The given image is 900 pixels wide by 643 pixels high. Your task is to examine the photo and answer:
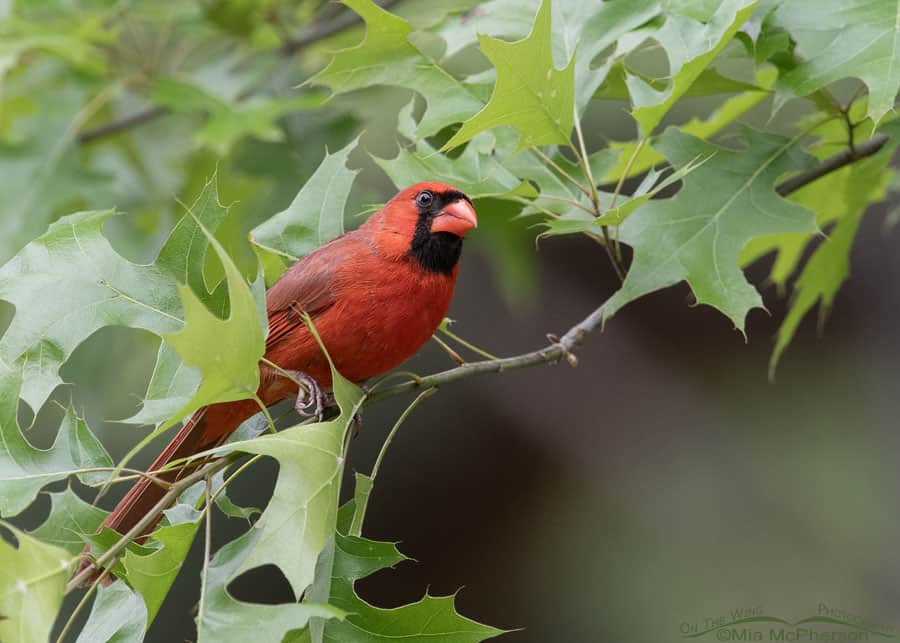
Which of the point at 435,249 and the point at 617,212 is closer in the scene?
the point at 617,212

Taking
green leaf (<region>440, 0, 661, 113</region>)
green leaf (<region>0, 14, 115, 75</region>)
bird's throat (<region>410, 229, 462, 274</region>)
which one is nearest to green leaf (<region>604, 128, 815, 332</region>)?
green leaf (<region>440, 0, 661, 113</region>)

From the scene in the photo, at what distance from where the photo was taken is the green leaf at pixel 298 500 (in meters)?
1.66

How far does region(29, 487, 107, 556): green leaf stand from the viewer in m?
2.13

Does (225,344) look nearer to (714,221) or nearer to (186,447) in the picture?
(186,447)

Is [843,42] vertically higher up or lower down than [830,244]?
higher up

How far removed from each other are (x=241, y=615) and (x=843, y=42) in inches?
59.6

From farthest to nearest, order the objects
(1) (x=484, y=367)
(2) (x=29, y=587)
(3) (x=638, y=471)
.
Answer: (3) (x=638, y=471) → (1) (x=484, y=367) → (2) (x=29, y=587)

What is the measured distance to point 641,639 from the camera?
5.68 metres

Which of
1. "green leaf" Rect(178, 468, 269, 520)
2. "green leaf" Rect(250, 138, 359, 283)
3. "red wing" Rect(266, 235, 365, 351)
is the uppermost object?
"green leaf" Rect(250, 138, 359, 283)

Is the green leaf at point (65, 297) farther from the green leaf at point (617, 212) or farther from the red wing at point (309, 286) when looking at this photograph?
the green leaf at point (617, 212)

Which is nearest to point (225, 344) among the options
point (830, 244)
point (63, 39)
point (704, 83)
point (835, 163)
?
point (704, 83)

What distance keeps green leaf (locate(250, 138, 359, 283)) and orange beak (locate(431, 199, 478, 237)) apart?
0.88 feet

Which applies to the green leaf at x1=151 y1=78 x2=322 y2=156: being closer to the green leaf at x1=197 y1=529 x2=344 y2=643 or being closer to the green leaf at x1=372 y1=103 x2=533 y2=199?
the green leaf at x1=372 y1=103 x2=533 y2=199

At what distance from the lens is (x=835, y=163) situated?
2.47 m
